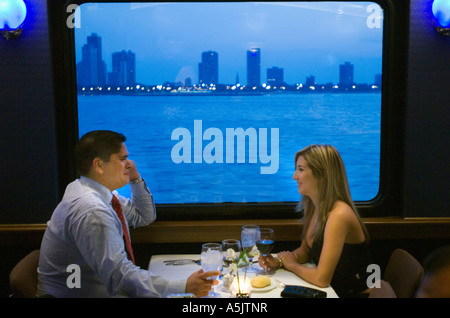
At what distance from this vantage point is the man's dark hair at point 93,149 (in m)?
2.29

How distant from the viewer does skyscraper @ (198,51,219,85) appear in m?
3.84

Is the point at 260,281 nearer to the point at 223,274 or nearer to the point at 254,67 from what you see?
the point at 223,274

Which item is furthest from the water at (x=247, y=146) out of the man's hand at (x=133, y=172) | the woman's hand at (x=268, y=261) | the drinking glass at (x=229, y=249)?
the drinking glass at (x=229, y=249)

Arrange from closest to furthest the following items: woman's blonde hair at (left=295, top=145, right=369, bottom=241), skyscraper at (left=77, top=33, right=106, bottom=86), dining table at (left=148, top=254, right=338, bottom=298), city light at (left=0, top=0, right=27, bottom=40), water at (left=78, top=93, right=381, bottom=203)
A: dining table at (left=148, top=254, right=338, bottom=298) → woman's blonde hair at (left=295, top=145, right=369, bottom=241) → city light at (left=0, top=0, right=27, bottom=40) → skyscraper at (left=77, top=33, right=106, bottom=86) → water at (left=78, top=93, right=381, bottom=203)

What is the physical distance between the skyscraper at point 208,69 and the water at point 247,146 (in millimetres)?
336

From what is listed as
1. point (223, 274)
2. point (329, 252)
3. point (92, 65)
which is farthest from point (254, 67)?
point (223, 274)

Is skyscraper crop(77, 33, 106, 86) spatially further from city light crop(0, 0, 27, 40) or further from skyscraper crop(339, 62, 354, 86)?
skyscraper crop(339, 62, 354, 86)

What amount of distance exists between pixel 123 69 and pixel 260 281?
2.66 metres

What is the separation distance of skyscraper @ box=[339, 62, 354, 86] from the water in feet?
0.58

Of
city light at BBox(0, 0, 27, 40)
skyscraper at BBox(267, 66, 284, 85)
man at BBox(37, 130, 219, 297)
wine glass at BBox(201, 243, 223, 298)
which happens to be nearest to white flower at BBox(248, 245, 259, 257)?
wine glass at BBox(201, 243, 223, 298)
